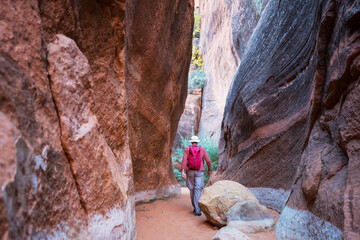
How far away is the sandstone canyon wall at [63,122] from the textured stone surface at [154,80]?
1605 mm

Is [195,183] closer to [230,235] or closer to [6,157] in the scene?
[230,235]

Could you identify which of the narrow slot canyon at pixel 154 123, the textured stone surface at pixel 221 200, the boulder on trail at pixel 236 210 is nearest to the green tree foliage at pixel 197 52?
the narrow slot canyon at pixel 154 123

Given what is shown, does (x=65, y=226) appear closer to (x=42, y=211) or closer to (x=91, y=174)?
(x=42, y=211)

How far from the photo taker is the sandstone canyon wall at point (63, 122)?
113 centimetres

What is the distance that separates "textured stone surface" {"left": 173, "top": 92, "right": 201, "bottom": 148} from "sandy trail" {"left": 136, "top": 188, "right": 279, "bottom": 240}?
34.2 ft

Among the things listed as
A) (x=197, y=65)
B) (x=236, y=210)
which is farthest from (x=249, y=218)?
(x=197, y=65)

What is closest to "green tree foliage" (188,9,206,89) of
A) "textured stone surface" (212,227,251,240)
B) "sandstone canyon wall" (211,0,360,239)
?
"sandstone canyon wall" (211,0,360,239)

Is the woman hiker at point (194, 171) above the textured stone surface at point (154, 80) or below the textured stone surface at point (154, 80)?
below

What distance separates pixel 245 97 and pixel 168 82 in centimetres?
235

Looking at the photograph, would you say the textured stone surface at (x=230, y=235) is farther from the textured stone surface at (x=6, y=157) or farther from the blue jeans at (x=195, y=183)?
the textured stone surface at (x=6, y=157)

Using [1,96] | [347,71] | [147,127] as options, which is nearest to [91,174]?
[1,96]

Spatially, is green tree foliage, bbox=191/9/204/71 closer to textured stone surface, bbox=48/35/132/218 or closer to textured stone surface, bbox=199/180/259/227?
textured stone surface, bbox=199/180/259/227

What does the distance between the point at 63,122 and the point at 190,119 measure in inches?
588

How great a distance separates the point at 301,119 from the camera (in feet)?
15.4
